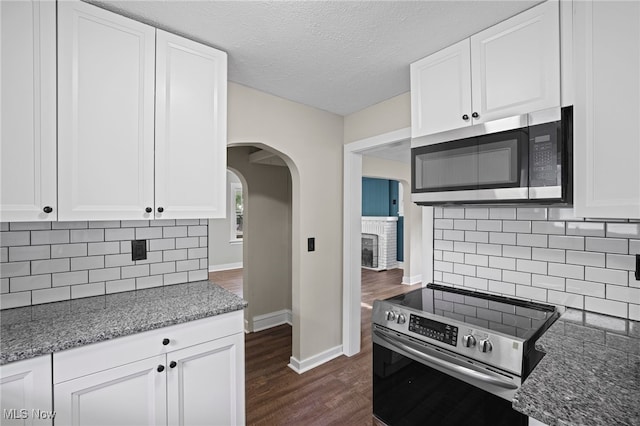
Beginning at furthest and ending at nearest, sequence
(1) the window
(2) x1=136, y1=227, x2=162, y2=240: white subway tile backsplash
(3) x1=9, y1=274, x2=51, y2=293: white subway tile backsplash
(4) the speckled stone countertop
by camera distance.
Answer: (1) the window → (2) x1=136, y1=227, x2=162, y2=240: white subway tile backsplash → (3) x1=9, y1=274, x2=51, y2=293: white subway tile backsplash → (4) the speckled stone countertop

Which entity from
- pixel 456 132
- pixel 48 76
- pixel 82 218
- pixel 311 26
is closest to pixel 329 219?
pixel 456 132

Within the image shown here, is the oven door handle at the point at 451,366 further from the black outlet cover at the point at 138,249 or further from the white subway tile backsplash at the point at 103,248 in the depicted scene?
the white subway tile backsplash at the point at 103,248

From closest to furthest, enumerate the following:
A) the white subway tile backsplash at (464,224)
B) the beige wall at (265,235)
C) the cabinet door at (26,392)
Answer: the cabinet door at (26,392) < the white subway tile backsplash at (464,224) < the beige wall at (265,235)

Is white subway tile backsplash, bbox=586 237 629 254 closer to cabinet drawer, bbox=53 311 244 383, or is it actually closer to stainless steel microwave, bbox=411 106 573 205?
stainless steel microwave, bbox=411 106 573 205

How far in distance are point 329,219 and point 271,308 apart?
5.28 ft

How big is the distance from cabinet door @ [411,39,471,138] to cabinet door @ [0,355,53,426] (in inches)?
83.2

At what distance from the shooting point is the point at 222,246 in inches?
281

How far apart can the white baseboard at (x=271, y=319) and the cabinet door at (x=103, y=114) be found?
8.13ft

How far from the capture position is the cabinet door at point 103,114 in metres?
1.40

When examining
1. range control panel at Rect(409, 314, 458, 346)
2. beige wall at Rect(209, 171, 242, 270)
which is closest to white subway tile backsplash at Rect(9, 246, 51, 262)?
range control panel at Rect(409, 314, 458, 346)

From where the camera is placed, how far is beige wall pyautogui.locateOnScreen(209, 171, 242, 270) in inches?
274

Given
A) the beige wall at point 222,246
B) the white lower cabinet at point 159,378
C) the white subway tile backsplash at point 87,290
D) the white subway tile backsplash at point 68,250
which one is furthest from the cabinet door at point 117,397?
the beige wall at point 222,246

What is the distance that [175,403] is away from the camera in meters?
1.48

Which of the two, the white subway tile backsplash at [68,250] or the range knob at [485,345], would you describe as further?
the white subway tile backsplash at [68,250]
